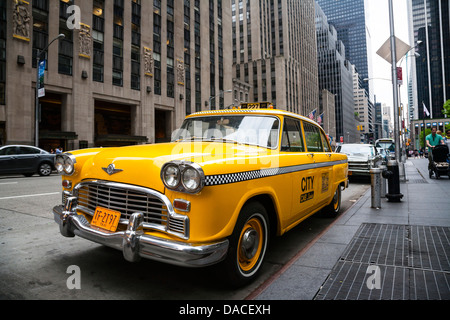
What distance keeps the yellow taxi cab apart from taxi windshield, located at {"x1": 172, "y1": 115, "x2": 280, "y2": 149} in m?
0.01

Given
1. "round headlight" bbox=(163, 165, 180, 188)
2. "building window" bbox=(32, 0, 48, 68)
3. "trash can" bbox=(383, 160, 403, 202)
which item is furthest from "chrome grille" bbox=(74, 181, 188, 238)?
"building window" bbox=(32, 0, 48, 68)

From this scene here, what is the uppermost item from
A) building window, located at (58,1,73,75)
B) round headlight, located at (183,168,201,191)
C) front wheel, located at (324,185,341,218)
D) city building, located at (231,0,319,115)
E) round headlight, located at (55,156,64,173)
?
city building, located at (231,0,319,115)

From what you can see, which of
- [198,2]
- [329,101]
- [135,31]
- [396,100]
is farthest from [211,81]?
[329,101]

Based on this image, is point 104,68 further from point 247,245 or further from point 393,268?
point 393,268

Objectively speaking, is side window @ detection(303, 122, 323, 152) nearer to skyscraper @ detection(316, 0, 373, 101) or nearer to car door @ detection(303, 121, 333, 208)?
car door @ detection(303, 121, 333, 208)

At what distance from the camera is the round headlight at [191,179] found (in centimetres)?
224

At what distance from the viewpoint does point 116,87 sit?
31.3 meters

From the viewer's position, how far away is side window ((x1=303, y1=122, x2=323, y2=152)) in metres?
4.64

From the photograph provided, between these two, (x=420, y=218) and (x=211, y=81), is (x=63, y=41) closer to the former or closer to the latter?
(x=211, y=81)

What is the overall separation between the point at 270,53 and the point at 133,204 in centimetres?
8452

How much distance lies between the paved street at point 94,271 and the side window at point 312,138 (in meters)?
1.44

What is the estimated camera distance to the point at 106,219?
2699mm

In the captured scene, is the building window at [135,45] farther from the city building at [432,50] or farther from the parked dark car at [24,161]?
the city building at [432,50]

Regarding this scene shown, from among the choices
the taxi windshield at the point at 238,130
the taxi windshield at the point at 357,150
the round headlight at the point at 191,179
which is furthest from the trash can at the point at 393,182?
the round headlight at the point at 191,179
